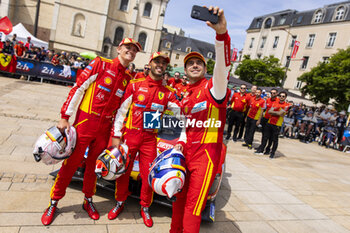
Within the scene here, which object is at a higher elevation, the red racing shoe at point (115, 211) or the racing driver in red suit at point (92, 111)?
the racing driver in red suit at point (92, 111)

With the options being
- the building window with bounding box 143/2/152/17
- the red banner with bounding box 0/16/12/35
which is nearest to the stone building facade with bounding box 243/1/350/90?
the building window with bounding box 143/2/152/17

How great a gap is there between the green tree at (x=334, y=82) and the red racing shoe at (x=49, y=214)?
24.0 m

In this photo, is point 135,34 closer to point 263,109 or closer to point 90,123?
point 263,109

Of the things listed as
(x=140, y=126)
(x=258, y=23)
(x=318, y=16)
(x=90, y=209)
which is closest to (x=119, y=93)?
(x=140, y=126)

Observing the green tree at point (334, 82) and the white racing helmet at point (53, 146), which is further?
the green tree at point (334, 82)

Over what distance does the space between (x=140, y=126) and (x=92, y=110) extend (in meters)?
0.64

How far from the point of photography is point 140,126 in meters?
3.08

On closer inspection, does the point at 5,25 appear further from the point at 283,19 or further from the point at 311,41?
the point at 283,19

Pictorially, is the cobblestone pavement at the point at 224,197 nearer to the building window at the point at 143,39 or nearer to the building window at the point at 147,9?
the building window at the point at 143,39

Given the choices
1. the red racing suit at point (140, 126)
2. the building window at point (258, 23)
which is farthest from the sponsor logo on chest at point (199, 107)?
the building window at point (258, 23)

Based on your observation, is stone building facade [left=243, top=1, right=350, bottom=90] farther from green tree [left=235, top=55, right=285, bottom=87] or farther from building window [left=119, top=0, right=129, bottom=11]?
building window [left=119, top=0, right=129, bottom=11]

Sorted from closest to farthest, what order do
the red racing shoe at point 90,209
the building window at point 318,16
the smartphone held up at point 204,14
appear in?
the smartphone held up at point 204,14
the red racing shoe at point 90,209
the building window at point 318,16

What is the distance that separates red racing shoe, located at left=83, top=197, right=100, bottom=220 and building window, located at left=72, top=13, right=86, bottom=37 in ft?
136

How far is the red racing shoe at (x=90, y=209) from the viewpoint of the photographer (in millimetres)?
2994
